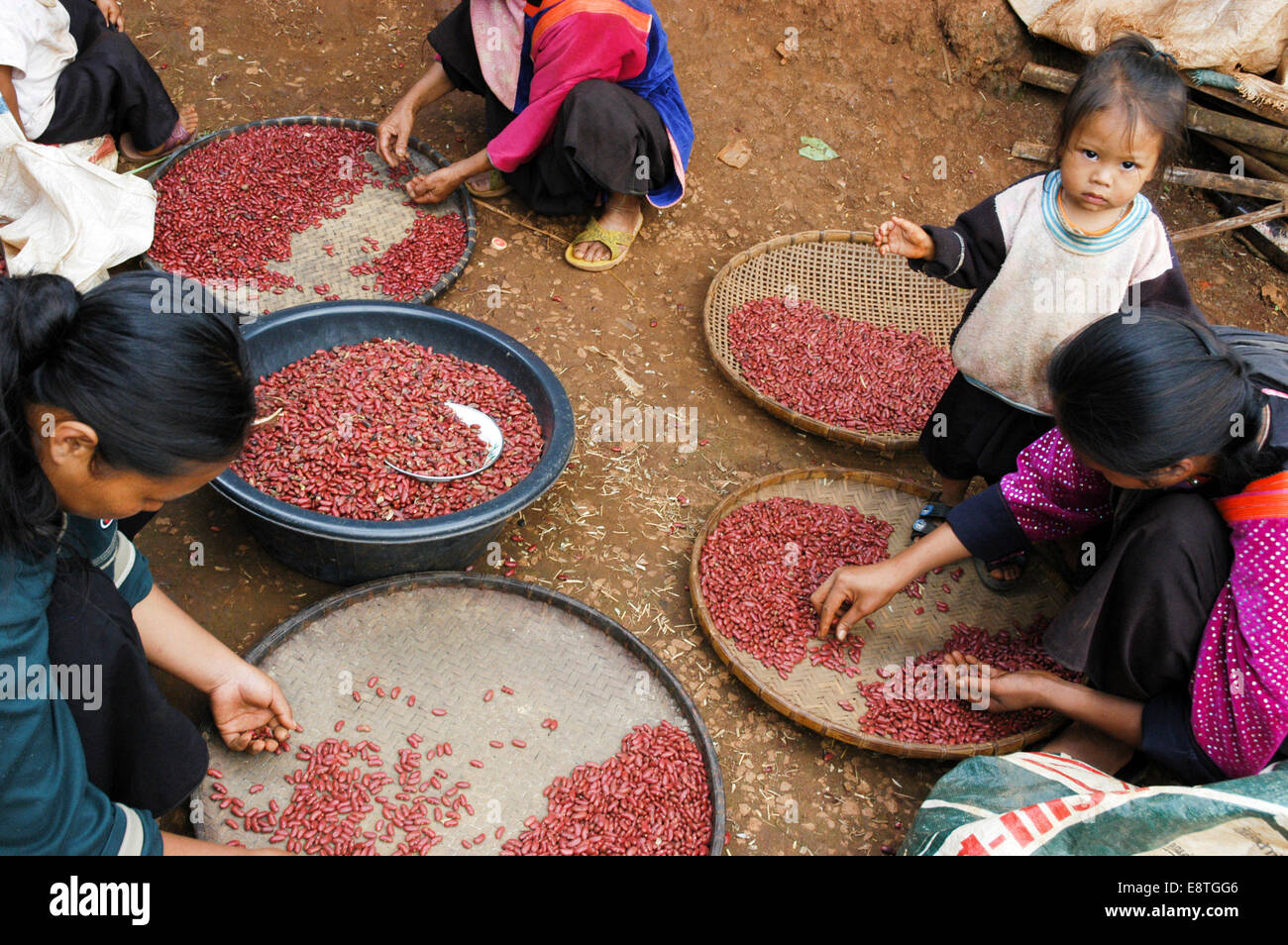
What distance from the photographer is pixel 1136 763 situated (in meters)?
2.62

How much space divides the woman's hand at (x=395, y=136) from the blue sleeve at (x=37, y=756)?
107 inches

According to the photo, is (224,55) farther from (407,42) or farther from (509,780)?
(509,780)

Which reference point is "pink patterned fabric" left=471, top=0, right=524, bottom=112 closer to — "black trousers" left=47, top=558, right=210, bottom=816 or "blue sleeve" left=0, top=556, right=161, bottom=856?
"black trousers" left=47, top=558, right=210, bottom=816

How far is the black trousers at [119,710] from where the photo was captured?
70.4 inches

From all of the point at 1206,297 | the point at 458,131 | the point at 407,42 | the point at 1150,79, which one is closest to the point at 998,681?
the point at 1150,79

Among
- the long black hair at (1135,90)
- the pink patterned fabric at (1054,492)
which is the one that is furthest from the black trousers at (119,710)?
the long black hair at (1135,90)

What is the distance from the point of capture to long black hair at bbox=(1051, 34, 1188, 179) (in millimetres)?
2406

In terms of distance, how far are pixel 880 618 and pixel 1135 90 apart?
1.61 metres

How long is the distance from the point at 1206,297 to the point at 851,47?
7.46 ft

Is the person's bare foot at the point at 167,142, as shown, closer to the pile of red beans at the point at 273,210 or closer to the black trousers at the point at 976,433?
the pile of red beans at the point at 273,210

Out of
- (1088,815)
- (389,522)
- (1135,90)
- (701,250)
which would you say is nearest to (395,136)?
(701,250)

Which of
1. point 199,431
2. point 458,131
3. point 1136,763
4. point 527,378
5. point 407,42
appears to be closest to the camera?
point 199,431

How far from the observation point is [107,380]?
1.51m
